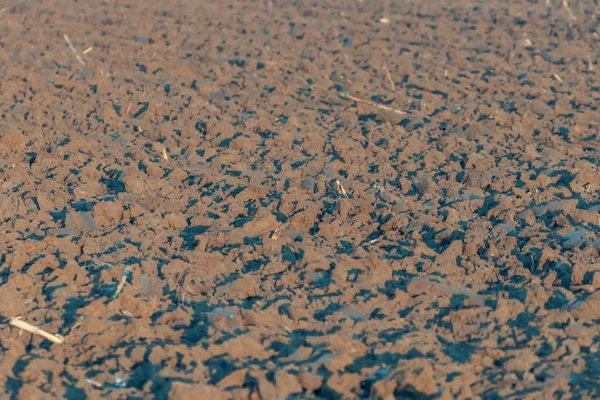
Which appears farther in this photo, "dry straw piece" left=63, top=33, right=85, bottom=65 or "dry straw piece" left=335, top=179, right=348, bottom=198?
"dry straw piece" left=63, top=33, right=85, bottom=65

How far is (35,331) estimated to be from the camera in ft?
13.9

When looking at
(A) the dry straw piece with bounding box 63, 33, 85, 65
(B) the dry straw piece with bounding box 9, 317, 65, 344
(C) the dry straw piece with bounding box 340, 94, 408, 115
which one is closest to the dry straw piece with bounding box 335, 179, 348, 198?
(C) the dry straw piece with bounding box 340, 94, 408, 115

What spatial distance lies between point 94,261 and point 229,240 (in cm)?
77

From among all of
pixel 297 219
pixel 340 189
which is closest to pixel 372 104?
pixel 340 189

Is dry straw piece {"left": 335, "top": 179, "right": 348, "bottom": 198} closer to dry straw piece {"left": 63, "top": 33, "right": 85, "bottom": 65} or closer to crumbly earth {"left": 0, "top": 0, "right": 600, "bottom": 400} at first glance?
crumbly earth {"left": 0, "top": 0, "right": 600, "bottom": 400}

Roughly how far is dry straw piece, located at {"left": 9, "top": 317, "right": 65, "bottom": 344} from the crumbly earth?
35 mm

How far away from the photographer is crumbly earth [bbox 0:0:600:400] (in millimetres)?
4043

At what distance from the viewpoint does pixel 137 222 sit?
5.51 metres

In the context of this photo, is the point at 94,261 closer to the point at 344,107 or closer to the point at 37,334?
the point at 37,334

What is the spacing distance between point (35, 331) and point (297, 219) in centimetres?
185

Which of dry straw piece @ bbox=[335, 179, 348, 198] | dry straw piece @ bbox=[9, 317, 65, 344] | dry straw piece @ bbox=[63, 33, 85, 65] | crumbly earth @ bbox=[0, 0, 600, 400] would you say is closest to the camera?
crumbly earth @ bbox=[0, 0, 600, 400]

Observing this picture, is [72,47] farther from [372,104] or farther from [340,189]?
[340,189]

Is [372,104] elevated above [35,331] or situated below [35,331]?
below

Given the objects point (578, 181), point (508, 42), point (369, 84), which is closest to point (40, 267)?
point (578, 181)
